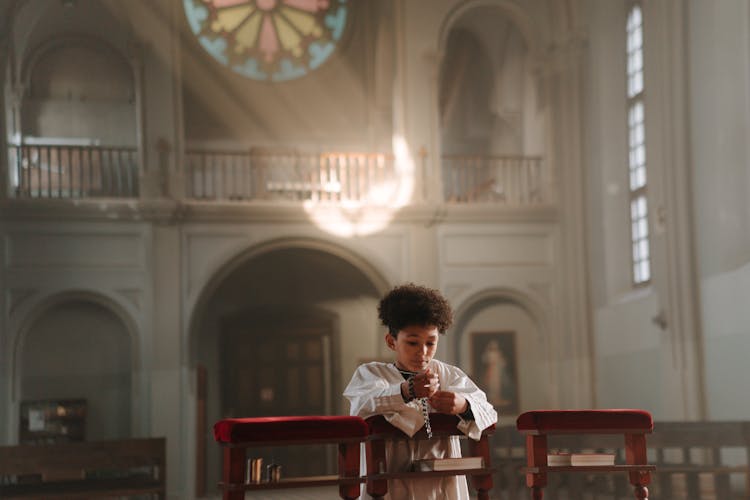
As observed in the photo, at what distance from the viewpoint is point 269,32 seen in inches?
734

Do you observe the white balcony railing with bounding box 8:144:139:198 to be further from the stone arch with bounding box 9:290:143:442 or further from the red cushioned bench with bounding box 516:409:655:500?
the red cushioned bench with bounding box 516:409:655:500

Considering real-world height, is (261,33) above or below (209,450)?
above

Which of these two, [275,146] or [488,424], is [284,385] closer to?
[275,146]

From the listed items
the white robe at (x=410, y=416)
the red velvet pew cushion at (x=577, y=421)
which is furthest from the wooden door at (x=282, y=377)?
the white robe at (x=410, y=416)

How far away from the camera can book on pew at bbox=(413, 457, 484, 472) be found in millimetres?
Answer: 3924

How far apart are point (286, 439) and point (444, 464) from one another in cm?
60

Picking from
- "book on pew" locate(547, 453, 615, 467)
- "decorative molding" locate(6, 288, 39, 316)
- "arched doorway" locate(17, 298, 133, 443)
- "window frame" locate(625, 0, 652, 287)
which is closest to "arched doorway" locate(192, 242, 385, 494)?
"arched doorway" locate(17, 298, 133, 443)

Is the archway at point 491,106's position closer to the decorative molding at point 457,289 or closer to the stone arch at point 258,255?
the decorative molding at point 457,289

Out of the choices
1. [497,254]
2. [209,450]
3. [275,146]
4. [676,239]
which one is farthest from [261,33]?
[676,239]

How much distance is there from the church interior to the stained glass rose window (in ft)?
0.13

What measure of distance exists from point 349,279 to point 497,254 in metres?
3.77

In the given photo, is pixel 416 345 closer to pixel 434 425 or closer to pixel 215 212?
pixel 434 425

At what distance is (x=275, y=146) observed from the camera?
1869 centimetres

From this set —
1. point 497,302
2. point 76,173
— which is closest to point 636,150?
point 497,302
